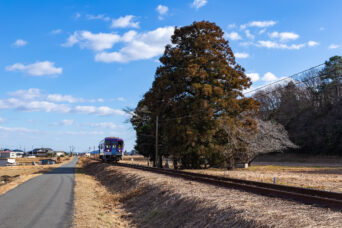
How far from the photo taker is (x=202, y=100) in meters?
27.5

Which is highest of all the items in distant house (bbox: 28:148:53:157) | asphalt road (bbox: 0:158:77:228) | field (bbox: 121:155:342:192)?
distant house (bbox: 28:148:53:157)

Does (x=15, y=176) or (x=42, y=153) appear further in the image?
(x=42, y=153)

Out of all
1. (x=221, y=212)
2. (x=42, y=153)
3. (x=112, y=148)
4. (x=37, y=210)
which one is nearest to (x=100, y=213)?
(x=37, y=210)

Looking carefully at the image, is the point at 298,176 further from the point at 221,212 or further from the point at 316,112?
the point at 316,112

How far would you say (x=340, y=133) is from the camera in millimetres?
55062

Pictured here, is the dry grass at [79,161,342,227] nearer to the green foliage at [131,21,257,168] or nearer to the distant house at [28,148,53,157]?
the green foliage at [131,21,257,168]

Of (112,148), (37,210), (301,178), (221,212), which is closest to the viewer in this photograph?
(221,212)

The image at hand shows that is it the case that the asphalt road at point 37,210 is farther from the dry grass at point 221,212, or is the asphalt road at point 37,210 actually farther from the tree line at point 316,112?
the tree line at point 316,112

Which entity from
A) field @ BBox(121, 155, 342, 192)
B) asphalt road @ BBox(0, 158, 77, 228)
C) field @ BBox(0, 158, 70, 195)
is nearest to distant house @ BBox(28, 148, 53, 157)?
field @ BBox(0, 158, 70, 195)

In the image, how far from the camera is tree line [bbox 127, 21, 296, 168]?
2797 cm

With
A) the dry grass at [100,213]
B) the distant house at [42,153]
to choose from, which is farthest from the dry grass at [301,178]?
the distant house at [42,153]

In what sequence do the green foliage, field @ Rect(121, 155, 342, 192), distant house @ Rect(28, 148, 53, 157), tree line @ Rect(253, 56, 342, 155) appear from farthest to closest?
distant house @ Rect(28, 148, 53, 157) → tree line @ Rect(253, 56, 342, 155) → the green foliage → field @ Rect(121, 155, 342, 192)

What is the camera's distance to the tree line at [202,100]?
91.8 ft

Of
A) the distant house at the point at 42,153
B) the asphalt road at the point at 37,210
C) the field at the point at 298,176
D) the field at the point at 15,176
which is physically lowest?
the field at the point at 15,176
